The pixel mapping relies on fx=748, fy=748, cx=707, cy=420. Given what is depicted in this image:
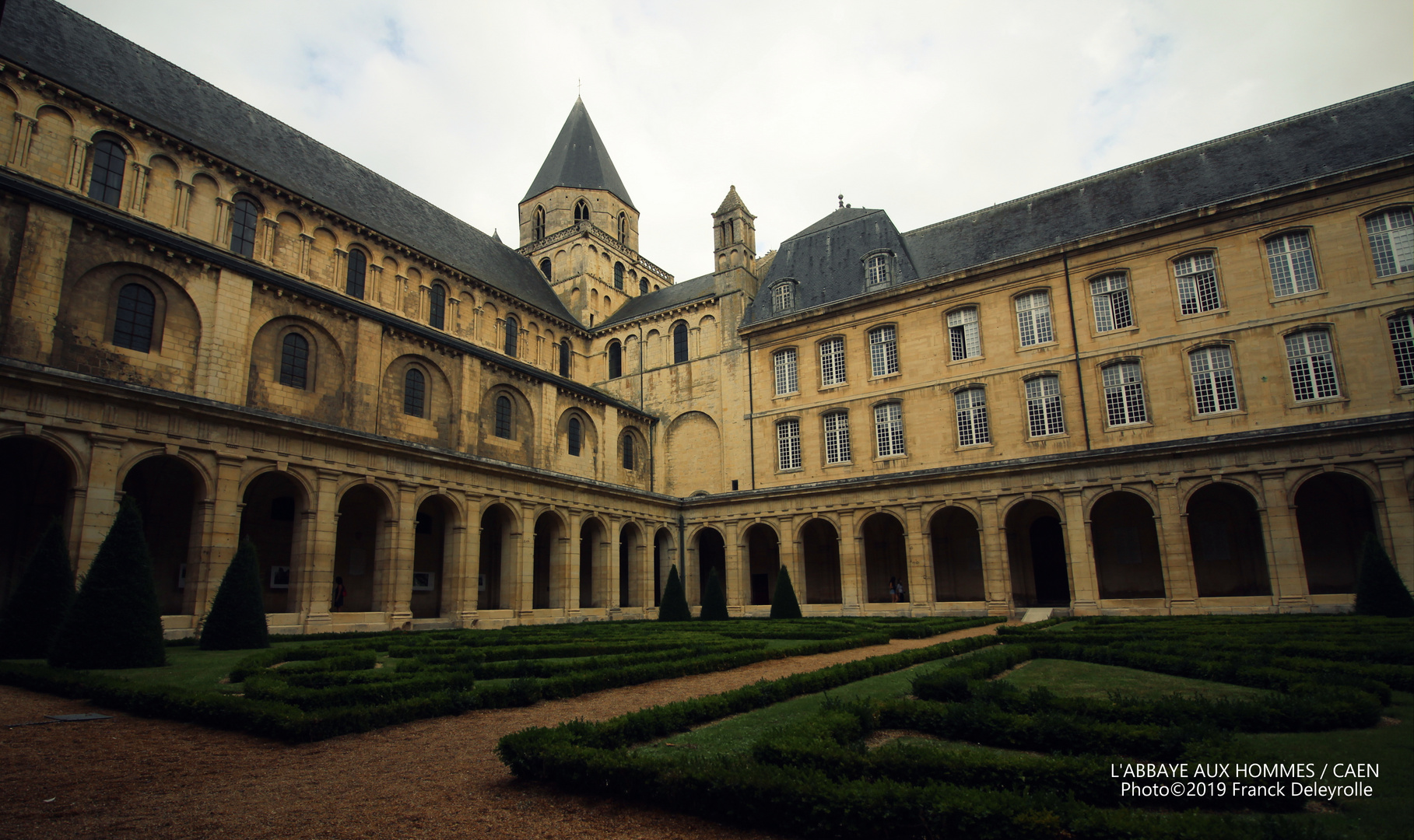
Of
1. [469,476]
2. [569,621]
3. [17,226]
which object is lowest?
[569,621]

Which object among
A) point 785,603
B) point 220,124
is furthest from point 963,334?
point 220,124

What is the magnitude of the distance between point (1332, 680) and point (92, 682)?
14.1 metres

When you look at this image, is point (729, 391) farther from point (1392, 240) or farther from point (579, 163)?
point (1392, 240)

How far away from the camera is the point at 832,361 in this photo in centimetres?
3306

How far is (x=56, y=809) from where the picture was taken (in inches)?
198

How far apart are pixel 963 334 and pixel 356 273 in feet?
78.5

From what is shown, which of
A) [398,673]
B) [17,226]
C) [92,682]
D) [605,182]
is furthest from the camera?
[605,182]

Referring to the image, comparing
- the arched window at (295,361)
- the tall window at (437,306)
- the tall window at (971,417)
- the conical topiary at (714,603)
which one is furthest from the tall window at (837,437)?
the arched window at (295,361)

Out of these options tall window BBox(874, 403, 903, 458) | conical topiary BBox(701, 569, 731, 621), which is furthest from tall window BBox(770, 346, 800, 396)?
conical topiary BBox(701, 569, 731, 621)

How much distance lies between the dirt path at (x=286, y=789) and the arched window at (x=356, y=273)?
74.3 ft

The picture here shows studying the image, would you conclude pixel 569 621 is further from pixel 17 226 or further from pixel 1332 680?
pixel 1332 680

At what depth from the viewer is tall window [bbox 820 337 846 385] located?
107 feet

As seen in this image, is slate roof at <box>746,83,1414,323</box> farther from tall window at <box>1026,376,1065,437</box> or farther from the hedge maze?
the hedge maze

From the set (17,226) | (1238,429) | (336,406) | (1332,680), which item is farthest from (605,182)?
(1332,680)
